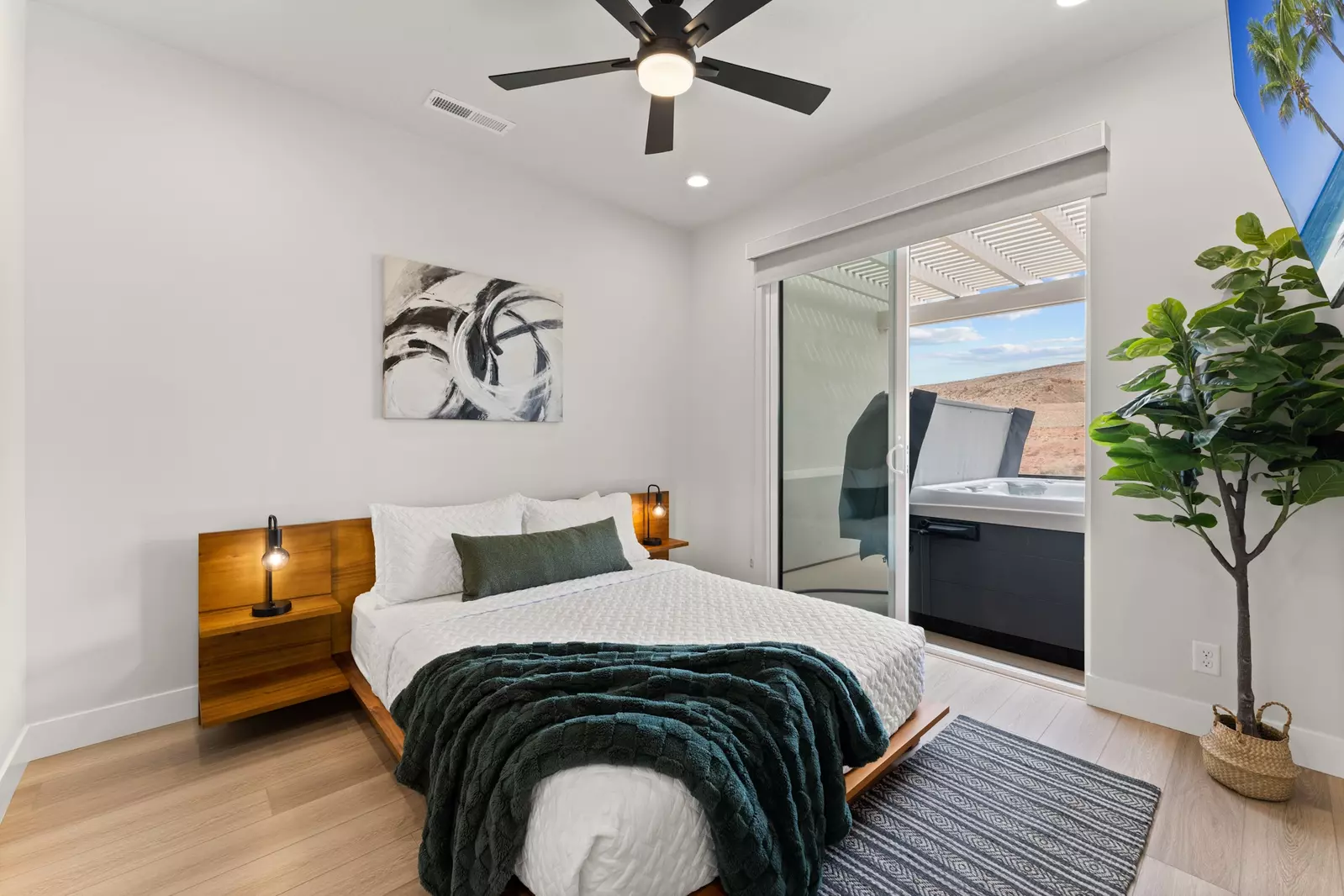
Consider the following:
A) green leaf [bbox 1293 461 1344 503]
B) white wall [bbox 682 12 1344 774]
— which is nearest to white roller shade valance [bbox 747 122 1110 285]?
white wall [bbox 682 12 1344 774]

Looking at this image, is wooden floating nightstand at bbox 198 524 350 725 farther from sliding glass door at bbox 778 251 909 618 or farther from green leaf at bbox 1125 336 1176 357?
green leaf at bbox 1125 336 1176 357

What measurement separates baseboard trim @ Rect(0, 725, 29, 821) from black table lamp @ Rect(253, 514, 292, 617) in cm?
77

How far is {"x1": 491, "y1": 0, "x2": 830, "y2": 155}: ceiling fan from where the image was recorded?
1.83m

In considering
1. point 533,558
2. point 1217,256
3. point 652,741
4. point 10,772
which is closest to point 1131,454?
point 1217,256

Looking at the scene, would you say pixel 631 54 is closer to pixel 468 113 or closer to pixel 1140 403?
pixel 468 113

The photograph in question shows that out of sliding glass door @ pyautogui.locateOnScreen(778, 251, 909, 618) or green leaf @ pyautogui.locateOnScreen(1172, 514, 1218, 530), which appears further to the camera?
sliding glass door @ pyautogui.locateOnScreen(778, 251, 909, 618)

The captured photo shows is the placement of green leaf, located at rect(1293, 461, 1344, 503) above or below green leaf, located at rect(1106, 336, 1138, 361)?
below

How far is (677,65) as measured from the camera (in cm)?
196

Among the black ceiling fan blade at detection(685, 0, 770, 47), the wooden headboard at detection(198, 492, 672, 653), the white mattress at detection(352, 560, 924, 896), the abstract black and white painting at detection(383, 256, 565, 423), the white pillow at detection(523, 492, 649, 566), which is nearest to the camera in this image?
the white mattress at detection(352, 560, 924, 896)

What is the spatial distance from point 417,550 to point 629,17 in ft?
7.28

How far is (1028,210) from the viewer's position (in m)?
2.69

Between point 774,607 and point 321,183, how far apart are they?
9.15 ft

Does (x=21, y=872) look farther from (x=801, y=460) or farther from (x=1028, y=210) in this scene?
(x=1028, y=210)

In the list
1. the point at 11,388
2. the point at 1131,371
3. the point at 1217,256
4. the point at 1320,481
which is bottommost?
the point at 1320,481
